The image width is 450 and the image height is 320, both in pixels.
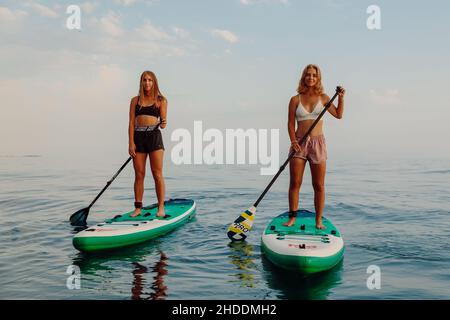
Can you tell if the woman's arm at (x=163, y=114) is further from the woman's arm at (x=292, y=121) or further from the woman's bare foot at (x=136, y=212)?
the woman's arm at (x=292, y=121)

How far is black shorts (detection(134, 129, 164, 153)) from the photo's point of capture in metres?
8.02

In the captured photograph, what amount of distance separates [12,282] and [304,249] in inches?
156

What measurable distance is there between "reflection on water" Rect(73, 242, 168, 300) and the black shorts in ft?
5.70

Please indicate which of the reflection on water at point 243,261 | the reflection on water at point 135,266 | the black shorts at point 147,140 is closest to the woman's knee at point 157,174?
the black shorts at point 147,140

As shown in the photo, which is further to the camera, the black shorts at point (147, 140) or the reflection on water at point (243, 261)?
the black shorts at point (147, 140)

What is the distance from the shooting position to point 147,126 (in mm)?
8000

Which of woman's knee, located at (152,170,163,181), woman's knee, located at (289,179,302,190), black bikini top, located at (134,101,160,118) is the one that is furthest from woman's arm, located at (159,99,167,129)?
woman's knee, located at (289,179,302,190)

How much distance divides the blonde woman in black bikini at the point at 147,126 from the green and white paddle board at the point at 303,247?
2.60 m

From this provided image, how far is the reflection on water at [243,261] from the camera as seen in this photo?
5766 mm

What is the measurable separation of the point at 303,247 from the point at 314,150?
1.65m

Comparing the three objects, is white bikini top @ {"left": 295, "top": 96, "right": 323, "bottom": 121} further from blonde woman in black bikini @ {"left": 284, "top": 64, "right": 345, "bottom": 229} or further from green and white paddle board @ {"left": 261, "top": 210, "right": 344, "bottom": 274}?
green and white paddle board @ {"left": 261, "top": 210, "right": 344, "bottom": 274}

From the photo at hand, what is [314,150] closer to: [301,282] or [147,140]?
[301,282]
